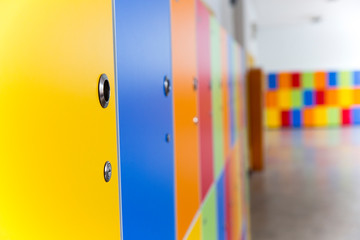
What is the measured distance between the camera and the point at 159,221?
962mm

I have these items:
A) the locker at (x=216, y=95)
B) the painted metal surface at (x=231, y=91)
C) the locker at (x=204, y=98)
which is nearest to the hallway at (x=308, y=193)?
the painted metal surface at (x=231, y=91)

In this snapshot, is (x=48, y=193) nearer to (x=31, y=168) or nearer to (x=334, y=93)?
(x=31, y=168)

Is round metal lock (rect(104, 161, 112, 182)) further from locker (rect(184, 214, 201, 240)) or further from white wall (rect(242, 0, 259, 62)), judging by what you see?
white wall (rect(242, 0, 259, 62))

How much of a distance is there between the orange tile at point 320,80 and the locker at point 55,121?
9.94 meters

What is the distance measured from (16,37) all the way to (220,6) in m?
4.04

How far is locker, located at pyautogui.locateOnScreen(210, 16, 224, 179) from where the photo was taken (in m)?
1.92

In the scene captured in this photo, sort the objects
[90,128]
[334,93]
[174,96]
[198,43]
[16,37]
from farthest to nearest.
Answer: [334,93] < [198,43] < [174,96] < [90,128] < [16,37]

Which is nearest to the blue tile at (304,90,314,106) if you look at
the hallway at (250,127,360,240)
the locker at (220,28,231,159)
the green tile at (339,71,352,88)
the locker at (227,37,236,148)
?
the green tile at (339,71,352,88)

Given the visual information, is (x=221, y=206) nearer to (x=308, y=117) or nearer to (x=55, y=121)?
(x=55, y=121)

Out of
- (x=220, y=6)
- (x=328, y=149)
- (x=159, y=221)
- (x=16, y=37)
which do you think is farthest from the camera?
(x=328, y=149)

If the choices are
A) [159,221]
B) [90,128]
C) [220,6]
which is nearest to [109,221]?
[90,128]

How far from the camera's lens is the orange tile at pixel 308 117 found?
1013 cm

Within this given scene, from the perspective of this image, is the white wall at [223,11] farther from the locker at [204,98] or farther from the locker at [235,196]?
the locker at [204,98]

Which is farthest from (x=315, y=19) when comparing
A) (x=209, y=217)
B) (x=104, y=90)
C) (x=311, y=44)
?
(x=104, y=90)
